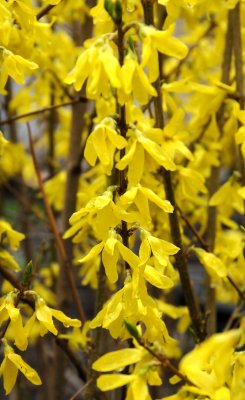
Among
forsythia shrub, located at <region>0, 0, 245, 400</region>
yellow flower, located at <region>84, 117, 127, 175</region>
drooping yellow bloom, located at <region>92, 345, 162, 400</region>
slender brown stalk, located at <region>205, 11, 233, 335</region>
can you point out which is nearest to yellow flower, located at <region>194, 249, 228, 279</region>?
forsythia shrub, located at <region>0, 0, 245, 400</region>

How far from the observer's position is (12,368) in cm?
136

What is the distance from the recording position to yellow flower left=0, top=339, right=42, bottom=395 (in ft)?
4.30

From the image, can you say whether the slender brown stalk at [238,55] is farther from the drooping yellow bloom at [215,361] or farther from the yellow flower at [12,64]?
the drooping yellow bloom at [215,361]

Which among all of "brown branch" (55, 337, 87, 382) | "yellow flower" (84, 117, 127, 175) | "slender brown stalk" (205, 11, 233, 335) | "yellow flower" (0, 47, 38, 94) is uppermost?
"yellow flower" (0, 47, 38, 94)

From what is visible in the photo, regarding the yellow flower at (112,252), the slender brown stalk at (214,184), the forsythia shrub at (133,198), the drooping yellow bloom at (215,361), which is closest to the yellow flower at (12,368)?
the forsythia shrub at (133,198)

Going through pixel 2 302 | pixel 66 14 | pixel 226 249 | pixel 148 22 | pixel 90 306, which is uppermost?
pixel 148 22

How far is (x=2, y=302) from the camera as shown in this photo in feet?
4.45

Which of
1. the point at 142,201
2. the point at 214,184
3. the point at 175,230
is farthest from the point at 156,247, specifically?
the point at 214,184

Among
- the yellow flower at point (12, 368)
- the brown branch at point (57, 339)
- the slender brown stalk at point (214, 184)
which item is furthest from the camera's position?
the slender brown stalk at point (214, 184)

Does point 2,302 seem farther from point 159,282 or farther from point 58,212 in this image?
point 58,212

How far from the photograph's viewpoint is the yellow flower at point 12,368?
131 centimetres

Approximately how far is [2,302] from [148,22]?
63 cm

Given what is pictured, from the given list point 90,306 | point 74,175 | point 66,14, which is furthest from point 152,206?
point 90,306

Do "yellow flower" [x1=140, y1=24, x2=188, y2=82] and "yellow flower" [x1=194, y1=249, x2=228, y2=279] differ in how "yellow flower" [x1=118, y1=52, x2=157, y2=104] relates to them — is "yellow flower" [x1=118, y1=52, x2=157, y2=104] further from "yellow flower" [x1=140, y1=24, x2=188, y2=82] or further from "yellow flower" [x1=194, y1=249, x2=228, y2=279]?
"yellow flower" [x1=194, y1=249, x2=228, y2=279]
